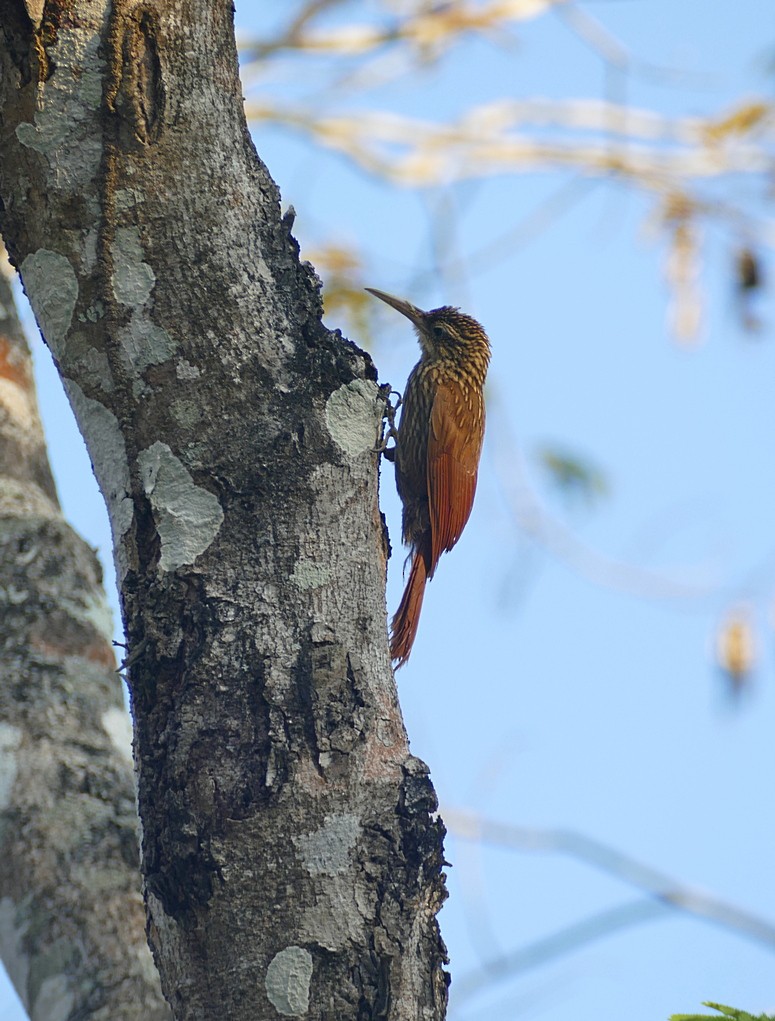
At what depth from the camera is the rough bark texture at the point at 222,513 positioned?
5.60ft

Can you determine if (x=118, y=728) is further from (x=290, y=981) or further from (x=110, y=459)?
(x=290, y=981)

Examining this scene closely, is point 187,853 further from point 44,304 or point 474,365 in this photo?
point 474,365

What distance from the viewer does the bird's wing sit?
455cm

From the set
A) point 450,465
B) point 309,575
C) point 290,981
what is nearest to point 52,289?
point 309,575

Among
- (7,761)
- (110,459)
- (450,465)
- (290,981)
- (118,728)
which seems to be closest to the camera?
(290,981)

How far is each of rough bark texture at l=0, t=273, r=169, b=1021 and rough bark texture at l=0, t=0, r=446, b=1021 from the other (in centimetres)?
79

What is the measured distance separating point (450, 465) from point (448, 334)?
33.1 inches

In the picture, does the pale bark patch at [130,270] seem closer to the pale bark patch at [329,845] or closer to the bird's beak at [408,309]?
the pale bark patch at [329,845]

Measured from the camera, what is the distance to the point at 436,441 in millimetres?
4773

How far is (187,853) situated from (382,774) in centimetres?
29

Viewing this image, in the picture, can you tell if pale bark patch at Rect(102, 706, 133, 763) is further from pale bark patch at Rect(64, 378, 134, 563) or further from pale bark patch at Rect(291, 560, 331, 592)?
pale bark patch at Rect(291, 560, 331, 592)

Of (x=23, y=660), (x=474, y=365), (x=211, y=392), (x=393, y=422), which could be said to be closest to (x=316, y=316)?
(x=211, y=392)

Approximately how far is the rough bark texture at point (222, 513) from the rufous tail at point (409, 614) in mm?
1968

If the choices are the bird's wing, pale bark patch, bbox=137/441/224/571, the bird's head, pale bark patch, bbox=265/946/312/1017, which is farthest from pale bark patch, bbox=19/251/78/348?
the bird's head
